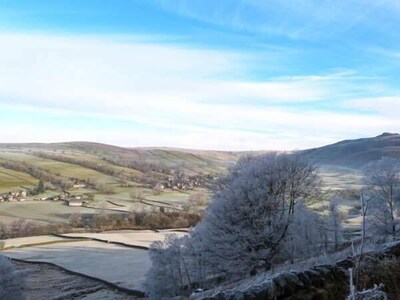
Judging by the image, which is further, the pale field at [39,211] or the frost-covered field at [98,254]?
the pale field at [39,211]

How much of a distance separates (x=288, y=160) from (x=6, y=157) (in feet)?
566

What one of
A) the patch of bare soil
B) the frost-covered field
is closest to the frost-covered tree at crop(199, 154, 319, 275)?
the patch of bare soil

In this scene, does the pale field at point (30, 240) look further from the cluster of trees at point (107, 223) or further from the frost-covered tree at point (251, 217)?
the frost-covered tree at point (251, 217)

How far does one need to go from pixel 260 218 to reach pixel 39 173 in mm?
133944

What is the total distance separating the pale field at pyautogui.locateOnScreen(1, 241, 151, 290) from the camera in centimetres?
5244

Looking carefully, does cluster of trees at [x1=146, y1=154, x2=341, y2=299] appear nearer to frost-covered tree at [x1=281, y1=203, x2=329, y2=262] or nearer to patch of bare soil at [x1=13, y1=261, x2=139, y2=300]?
frost-covered tree at [x1=281, y1=203, x2=329, y2=262]

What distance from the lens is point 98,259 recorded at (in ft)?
208

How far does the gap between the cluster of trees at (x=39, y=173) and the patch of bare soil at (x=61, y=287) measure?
8264 cm

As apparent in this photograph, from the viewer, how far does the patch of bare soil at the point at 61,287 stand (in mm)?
45912

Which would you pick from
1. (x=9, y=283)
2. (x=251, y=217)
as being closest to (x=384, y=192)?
(x=251, y=217)

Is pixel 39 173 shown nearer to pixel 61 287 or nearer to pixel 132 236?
pixel 132 236

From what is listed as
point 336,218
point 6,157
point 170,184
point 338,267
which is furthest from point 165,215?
point 6,157

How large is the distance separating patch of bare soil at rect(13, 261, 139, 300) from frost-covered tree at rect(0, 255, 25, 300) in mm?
1665

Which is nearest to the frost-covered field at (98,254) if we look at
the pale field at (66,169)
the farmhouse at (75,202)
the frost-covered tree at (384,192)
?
the farmhouse at (75,202)
